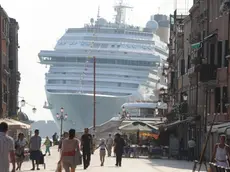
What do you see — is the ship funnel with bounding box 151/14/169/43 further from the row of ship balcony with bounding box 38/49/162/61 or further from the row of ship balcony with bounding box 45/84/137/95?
the row of ship balcony with bounding box 45/84/137/95

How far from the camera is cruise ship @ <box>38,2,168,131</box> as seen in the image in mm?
134500

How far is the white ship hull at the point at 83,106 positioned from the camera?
135625 mm

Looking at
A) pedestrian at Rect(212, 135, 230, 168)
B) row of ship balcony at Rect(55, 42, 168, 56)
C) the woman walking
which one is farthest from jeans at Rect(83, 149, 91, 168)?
row of ship balcony at Rect(55, 42, 168, 56)

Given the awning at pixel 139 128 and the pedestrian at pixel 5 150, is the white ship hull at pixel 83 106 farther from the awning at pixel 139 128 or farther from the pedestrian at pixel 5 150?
the pedestrian at pixel 5 150

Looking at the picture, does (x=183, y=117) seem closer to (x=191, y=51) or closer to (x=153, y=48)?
(x=191, y=51)

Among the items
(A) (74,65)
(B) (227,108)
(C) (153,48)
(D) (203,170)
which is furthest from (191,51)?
(C) (153,48)

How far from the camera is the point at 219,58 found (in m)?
48.8

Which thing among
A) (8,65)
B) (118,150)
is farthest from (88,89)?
(118,150)

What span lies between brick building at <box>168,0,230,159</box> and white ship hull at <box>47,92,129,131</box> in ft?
213

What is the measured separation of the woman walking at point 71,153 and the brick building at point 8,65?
37160mm

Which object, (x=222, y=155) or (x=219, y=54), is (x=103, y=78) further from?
(x=222, y=155)

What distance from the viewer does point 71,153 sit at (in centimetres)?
2489

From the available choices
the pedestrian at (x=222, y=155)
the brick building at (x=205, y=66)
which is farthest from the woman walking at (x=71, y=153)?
the brick building at (x=205, y=66)

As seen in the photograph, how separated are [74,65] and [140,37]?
1591 centimetres
